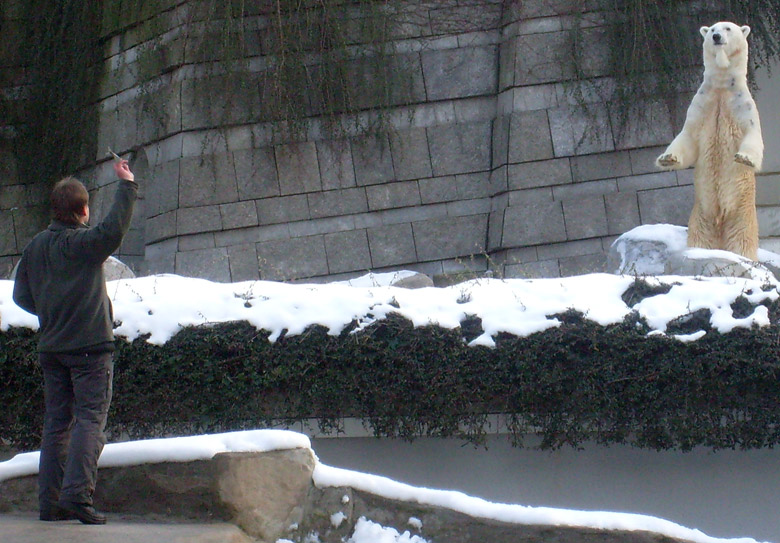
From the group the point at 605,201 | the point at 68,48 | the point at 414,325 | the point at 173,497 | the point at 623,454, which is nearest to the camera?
the point at 173,497

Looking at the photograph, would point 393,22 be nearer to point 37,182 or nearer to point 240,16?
point 240,16

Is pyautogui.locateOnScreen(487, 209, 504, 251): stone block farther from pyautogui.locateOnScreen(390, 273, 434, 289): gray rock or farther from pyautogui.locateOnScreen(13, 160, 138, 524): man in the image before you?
pyautogui.locateOnScreen(13, 160, 138, 524): man

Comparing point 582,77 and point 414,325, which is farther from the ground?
point 582,77

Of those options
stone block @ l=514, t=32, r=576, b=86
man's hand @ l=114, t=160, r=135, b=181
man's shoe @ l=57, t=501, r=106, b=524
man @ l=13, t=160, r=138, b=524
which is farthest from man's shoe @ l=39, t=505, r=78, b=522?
stone block @ l=514, t=32, r=576, b=86

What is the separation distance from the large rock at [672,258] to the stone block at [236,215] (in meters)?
3.34

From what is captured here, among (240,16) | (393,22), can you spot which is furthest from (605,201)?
(240,16)

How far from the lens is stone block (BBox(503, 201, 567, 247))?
352 inches

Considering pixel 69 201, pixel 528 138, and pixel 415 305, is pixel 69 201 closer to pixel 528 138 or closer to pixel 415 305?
pixel 415 305

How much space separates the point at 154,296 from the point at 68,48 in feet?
19.7

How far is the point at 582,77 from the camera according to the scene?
29.9 feet

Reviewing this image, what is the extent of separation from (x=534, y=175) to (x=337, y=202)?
1820 millimetres

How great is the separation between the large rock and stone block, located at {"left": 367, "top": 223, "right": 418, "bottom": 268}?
2.08 metres

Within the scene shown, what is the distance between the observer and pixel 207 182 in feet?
30.2

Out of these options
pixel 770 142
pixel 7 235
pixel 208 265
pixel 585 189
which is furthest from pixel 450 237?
pixel 7 235
